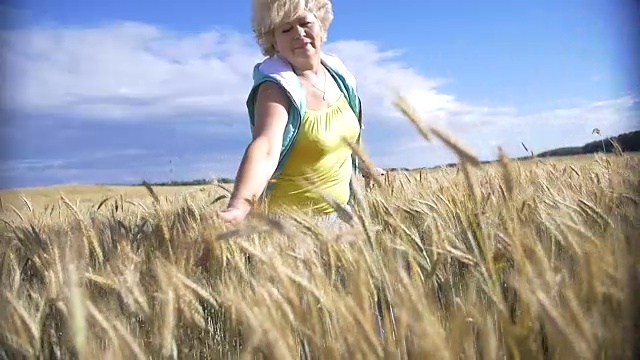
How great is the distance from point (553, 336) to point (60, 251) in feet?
2.31

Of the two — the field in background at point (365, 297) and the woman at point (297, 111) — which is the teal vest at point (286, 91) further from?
the field in background at point (365, 297)

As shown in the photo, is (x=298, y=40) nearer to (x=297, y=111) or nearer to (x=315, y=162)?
(x=297, y=111)

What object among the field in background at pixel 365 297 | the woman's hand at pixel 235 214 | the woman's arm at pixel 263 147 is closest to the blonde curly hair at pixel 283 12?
the woman's arm at pixel 263 147

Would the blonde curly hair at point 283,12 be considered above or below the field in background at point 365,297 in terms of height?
above

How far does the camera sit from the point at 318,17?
187 cm

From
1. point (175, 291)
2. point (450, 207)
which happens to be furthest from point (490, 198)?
point (175, 291)

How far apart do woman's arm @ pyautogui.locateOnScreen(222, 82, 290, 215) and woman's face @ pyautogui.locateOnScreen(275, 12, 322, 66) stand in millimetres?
126

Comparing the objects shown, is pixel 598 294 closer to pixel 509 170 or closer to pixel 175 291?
pixel 509 170

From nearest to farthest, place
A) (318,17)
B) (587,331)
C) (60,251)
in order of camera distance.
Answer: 1. (587,331)
2. (60,251)
3. (318,17)

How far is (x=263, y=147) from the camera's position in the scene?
5.55 ft

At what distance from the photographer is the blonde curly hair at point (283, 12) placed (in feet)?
5.94

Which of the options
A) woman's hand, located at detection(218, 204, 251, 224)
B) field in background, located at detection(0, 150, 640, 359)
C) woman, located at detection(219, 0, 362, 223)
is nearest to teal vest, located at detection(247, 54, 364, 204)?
woman, located at detection(219, 0, 362, 223)

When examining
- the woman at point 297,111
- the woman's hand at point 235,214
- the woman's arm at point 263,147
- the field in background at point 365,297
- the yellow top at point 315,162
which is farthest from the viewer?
the yellow top at point 315,162

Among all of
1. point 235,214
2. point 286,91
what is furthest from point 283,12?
point 235,214
